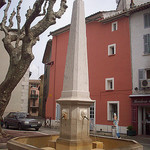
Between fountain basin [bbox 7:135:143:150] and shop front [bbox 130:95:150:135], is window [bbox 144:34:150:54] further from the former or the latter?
fountain basin [bbox 7:135:143:150]

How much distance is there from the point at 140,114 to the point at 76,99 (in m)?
10.6

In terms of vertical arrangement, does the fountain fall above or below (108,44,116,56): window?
below

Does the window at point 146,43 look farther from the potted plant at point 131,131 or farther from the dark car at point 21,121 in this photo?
the dark car at point 21,121

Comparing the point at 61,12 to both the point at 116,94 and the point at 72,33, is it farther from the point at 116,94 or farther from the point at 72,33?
the point at 116,94

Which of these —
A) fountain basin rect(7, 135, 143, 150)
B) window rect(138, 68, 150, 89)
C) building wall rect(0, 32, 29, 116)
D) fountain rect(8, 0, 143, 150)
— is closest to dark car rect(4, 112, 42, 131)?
building wall rect(0, 32, 29, 116)

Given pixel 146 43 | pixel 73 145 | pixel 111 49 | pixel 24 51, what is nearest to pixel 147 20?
pixel 146 43

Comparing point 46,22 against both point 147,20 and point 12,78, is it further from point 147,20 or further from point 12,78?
point 147,20

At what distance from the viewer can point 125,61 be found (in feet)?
55.1

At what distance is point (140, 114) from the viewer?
1531cm

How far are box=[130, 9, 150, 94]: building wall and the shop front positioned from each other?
0.66 m

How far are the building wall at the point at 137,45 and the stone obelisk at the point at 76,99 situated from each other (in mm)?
9948

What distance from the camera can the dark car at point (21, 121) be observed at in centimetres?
1638

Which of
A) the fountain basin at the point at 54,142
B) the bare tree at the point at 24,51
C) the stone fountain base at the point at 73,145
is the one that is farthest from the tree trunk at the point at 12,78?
the stone fountain base at the point at 73,145

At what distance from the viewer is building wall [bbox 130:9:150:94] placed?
15.7 m
